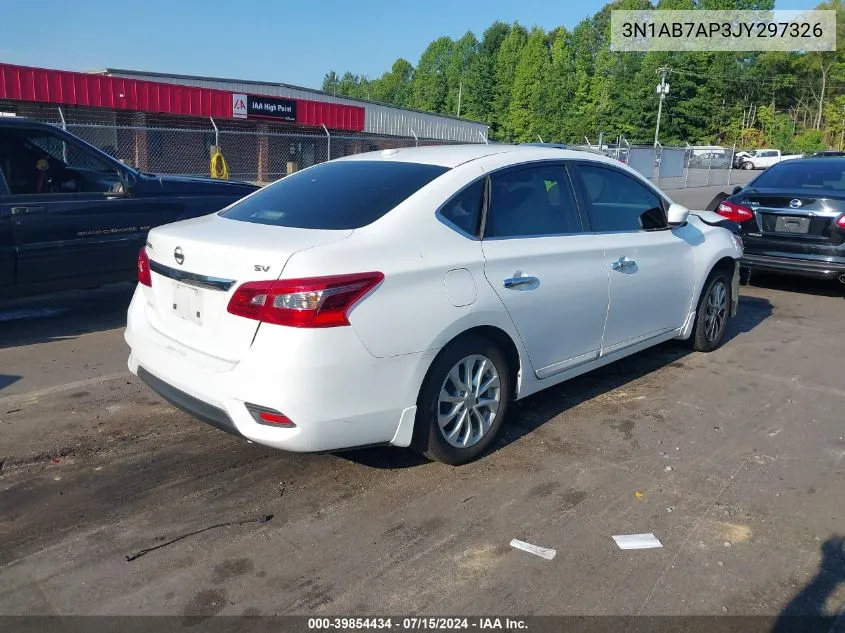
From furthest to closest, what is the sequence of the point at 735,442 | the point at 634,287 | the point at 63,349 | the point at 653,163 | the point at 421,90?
the point at 421,90 < the point at 653,163 < the point at 63,349 < the point at 634,287 < the point at 735,442

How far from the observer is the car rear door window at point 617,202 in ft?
15.8

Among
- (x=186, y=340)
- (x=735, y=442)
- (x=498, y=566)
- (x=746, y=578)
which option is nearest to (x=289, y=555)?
(x=498, y=566)

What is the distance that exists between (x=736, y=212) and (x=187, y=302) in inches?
285

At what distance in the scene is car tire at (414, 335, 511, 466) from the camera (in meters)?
3.65

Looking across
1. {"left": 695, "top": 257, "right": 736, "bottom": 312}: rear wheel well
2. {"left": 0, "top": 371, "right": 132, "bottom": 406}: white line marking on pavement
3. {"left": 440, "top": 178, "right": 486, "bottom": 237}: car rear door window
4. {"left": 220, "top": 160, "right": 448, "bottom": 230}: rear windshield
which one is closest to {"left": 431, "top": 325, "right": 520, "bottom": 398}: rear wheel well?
{"left": 440, "top": 178, "right": 486, "bottom": 237}: car rear door window

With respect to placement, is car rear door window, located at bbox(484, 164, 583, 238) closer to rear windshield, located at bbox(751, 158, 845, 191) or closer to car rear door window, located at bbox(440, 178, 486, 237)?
car rear door window, located at bbox(440, 178, 486, 237)

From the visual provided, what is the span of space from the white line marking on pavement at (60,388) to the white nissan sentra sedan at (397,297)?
1.27 metres

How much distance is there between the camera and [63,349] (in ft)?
19.5

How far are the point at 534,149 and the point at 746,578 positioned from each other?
2.76 metres

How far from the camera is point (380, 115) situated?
3831cm

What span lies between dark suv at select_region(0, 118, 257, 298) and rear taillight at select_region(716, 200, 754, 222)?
20.6ft

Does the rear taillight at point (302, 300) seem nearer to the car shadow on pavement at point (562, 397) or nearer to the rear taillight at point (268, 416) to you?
the rear taillight at point (268, 416)

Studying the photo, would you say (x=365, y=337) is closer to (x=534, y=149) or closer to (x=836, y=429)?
(x=534, y=149)

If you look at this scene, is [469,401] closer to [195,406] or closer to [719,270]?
[195,406]
